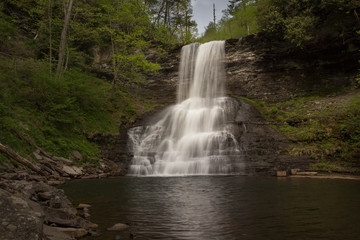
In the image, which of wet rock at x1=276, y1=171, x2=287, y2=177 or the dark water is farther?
wet rock at x1=276, y1=171, x2=287, y2=177

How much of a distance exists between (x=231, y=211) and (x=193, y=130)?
43.9 feet

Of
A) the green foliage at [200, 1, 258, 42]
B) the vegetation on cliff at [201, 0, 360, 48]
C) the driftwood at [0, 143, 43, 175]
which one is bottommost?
the driftwood at [0, 143, 43, 175]

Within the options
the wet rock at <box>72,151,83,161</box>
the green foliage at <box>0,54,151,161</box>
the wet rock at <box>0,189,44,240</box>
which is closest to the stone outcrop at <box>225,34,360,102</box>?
the green foliage at <box>0,54,151,161</box>

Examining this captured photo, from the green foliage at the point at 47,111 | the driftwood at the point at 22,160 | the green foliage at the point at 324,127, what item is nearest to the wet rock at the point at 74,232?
the driftwood at the point at 22,160

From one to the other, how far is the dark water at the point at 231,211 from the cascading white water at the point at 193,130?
567cm

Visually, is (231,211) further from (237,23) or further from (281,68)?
(237,23)

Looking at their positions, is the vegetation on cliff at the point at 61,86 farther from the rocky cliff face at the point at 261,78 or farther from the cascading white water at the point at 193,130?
the cascading white water at the point at 193,130

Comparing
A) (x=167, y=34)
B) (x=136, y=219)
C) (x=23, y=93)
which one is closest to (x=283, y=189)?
(x=136, y=219)

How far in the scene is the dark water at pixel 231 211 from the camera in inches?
192

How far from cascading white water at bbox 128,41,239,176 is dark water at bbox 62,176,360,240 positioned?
5.67 m

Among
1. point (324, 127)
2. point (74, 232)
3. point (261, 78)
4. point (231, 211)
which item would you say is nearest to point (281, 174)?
point (324, 127)

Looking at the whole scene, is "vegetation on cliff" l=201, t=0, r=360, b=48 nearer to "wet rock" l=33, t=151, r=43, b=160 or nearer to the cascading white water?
the cascading white water

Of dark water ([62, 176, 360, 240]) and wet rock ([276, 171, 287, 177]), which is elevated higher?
wet rock ([276, 171, 287, 177])

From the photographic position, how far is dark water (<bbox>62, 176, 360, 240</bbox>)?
487cm
